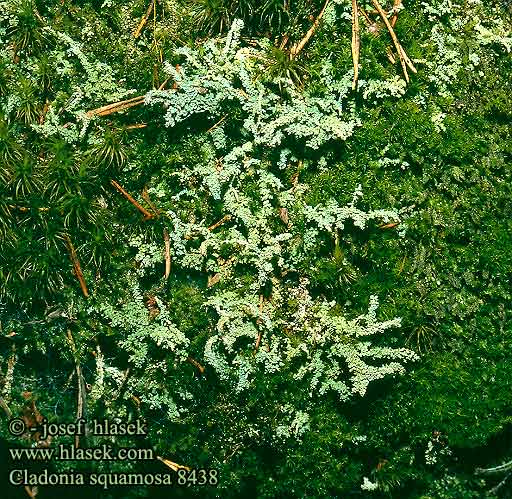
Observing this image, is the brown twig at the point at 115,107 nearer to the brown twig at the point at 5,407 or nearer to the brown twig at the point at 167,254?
the brown twig at the point at 167,254

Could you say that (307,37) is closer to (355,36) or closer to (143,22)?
(355,36)

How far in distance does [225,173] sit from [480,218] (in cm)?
169

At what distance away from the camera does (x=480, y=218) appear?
14.2ft

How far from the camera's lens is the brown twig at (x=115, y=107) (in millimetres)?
4395

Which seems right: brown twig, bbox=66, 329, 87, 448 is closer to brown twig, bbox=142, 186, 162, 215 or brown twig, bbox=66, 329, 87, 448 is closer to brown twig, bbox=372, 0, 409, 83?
brown twig, bbox=142, 186, 162, 215

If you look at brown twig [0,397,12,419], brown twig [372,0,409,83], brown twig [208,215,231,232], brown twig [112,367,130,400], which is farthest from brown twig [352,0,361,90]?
brown twig [0,397,12,419]

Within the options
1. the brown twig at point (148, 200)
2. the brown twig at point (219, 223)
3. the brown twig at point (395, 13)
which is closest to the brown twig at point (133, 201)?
the brown twig at point (148, 200)

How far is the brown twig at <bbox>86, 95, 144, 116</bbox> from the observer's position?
4395 millimetres

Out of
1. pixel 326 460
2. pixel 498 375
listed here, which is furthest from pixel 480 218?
pixel 326 460

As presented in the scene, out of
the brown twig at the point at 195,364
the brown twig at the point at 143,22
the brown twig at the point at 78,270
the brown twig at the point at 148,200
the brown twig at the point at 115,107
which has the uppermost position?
the brown twig at the point at 143,22

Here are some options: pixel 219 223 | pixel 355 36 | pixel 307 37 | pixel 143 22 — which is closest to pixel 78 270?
pixel 219 223

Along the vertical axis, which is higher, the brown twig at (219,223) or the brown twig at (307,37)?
the brown twig at (307,37)

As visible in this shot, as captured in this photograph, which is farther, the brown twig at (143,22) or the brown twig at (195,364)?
the brown twig at (143,22)

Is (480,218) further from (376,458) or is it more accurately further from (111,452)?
(111,452)
